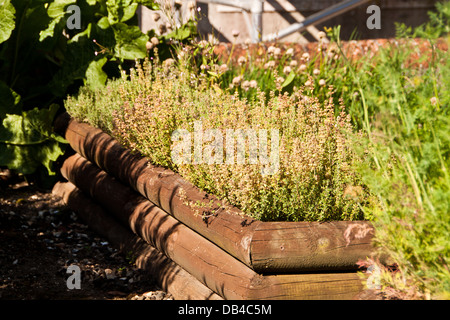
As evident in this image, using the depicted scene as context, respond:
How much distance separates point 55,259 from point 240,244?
74.5 inches

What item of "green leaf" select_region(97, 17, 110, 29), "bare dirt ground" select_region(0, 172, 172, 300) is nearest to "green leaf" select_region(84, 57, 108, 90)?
"green leaf" select_region(97, 17, 110, 29)

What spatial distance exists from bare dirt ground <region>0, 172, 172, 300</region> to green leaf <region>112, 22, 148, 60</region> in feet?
5.02

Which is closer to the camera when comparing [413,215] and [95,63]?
[413,215]

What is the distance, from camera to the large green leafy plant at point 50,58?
17.8ft

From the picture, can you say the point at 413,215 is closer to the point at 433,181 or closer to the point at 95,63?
the point at 433,181

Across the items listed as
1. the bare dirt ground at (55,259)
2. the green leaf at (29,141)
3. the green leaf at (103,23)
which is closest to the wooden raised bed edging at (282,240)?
the bare dirt ground at (55,259)

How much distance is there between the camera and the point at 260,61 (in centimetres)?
601

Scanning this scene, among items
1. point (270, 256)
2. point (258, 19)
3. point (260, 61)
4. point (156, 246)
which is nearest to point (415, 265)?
point (270, 256)

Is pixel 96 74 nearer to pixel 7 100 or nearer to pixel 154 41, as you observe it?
pixel 154 41

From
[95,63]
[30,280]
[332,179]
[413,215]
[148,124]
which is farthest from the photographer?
[95,63]

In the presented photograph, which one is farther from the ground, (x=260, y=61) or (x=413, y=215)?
(x=260, y=61)

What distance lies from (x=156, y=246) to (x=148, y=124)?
0.87 m

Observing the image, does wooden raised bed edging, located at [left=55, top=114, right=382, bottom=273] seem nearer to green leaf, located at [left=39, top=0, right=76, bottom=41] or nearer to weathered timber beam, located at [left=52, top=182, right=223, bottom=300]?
weathered timber beam, located at [left=52, top=182, right=223, bottom=300]

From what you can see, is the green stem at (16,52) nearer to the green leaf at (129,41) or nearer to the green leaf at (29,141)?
the green leaf at (29,141)
